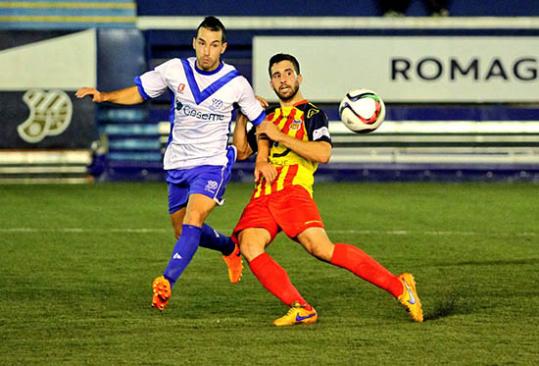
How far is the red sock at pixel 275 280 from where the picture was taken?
26.7 feet

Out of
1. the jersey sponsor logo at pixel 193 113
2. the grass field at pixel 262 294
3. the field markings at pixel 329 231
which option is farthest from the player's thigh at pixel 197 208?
the field markings at pixel 329 231

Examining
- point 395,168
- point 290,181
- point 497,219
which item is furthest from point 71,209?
point 290,181

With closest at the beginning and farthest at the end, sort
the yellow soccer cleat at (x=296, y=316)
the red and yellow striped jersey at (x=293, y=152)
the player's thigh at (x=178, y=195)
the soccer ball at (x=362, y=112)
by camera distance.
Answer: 1. the yellow soccer cleat at (x=296, y=316)
2. the red and yellow striped jersey at (x=293, y=152)
3. the player's thigh at (x=178, y=195)
4. the soccer ball at (x=362, y=112)

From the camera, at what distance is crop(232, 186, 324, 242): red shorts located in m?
8.20

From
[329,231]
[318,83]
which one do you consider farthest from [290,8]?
[329,231]

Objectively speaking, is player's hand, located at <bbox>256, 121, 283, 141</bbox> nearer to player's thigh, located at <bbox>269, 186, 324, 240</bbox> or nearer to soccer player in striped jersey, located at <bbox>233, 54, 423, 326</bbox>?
soccer player in striped jersey, located at <bbox>233, 54, 423, 326</bbox>

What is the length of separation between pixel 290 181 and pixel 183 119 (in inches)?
33.6

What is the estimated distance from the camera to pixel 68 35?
2258 cm

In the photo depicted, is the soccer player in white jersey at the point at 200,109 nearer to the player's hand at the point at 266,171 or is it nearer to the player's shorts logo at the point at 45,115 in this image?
the player's hand at the point at 266,171

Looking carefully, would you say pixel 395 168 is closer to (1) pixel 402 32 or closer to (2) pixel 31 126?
(1) pixel 402 32

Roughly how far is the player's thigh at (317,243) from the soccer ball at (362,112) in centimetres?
134

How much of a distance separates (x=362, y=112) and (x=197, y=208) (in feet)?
4.80

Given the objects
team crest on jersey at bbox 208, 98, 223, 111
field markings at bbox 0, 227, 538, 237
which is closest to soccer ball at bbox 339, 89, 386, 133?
team crest on jersey at bbox 208, 98, 223, 111

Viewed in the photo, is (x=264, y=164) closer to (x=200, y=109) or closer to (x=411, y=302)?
(x=200, y=109)
